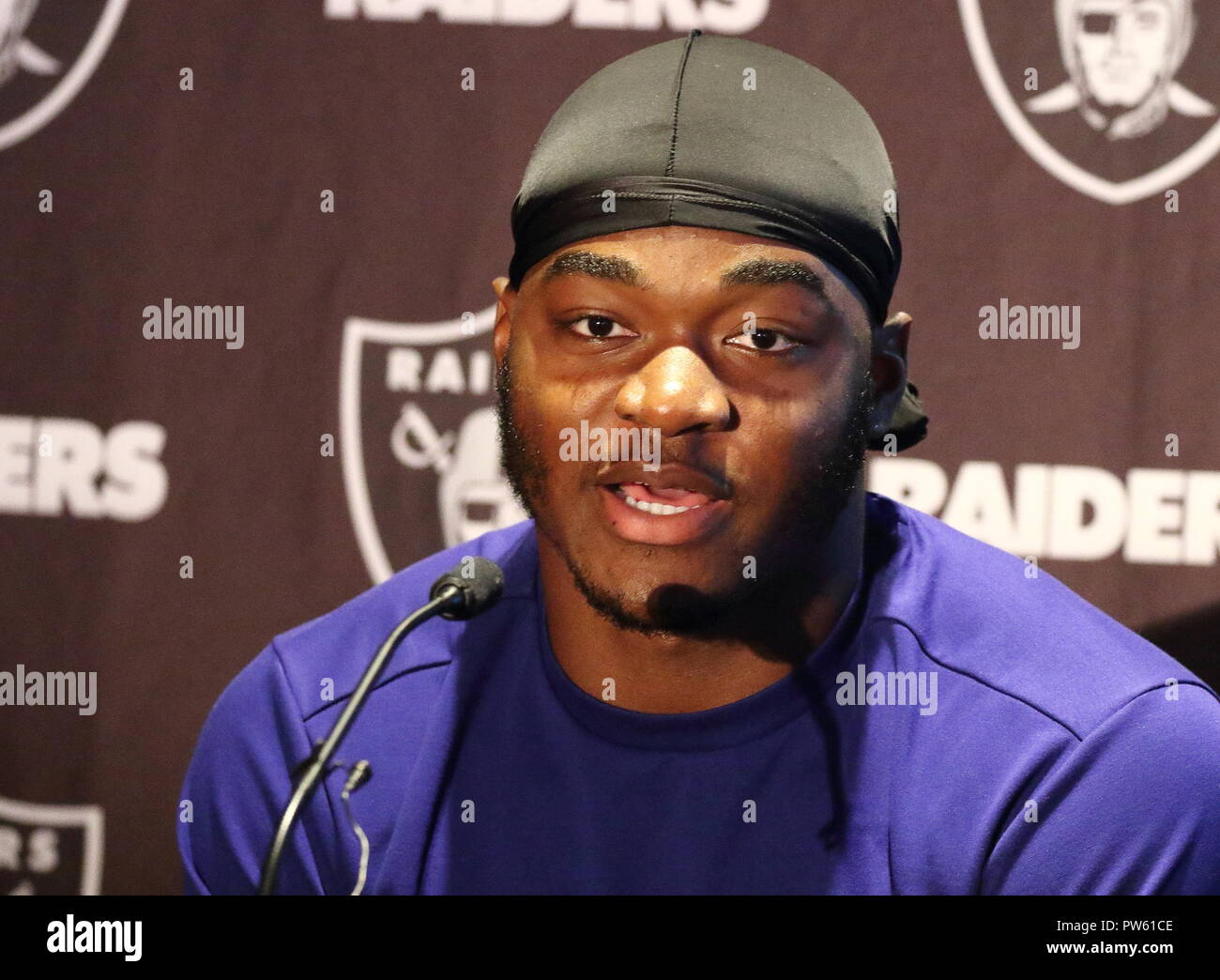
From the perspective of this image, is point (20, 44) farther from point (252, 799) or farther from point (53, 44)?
point (252, 799)

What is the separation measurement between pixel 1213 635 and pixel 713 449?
0.86m

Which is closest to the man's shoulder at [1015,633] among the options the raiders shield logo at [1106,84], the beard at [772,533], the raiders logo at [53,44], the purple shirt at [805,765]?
the purple shirt at [805,765]

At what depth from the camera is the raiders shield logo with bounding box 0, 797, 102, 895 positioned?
1646 millimetres

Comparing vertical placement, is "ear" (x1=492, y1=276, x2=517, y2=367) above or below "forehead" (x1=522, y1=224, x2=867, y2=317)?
below

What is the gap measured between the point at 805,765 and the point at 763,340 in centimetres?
35

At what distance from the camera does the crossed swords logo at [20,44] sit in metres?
1.61

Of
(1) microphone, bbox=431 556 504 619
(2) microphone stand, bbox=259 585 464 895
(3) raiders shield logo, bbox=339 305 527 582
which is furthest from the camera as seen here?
(3) raiders shield logo, bbox=339 305 527 582

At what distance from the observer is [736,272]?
971 mm

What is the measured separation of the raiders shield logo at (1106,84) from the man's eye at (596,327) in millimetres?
771
